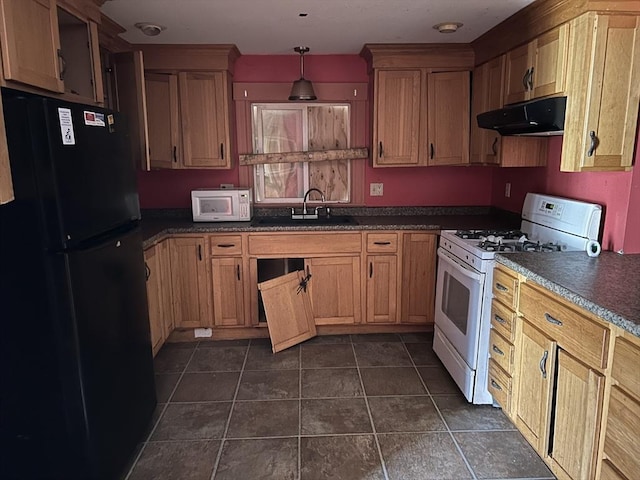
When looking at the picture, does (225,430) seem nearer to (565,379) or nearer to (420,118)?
(565,379)

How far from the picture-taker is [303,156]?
12.4 ft

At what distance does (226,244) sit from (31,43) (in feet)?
6.14

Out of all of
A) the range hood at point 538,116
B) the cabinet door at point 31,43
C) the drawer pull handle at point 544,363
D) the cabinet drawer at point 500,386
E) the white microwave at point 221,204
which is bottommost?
the cabinet drawer at point 500,386

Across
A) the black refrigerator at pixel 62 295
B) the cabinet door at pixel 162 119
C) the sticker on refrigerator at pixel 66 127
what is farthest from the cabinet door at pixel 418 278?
the sticker on refrigerator at pixel 66 127

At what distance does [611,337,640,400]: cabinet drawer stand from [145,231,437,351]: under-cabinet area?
6.43ft

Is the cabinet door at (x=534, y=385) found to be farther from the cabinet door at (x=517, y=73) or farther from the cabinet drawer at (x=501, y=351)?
the cabinet door at (x=517, y=73)

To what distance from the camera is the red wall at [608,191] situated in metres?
2.20

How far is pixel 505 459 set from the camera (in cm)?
213

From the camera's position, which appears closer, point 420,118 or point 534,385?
point 534,385

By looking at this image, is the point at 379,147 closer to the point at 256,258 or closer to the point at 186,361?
the point at 256,258

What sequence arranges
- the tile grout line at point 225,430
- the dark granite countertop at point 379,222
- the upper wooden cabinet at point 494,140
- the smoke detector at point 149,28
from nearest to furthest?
the tile grout line at point 225,430 < the smoke detector at point 149,28 < the upper wooden cabinet at point 494,140 < the dark granite countertop at point 379,222

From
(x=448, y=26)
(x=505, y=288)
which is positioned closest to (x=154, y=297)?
(x=505, y=288)

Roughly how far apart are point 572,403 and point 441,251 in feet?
4.65

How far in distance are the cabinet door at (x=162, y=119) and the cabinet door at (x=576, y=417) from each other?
2933 mm
